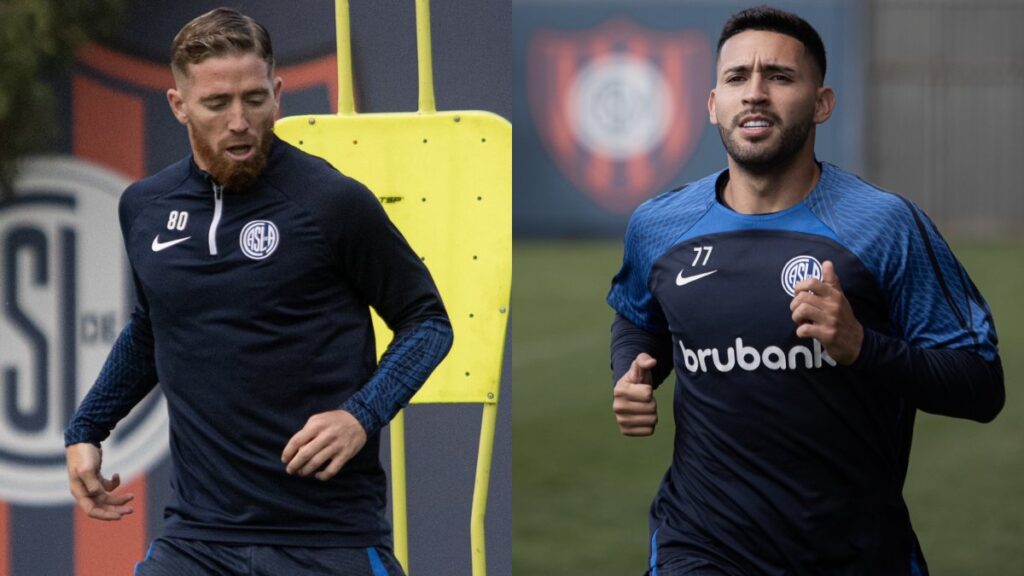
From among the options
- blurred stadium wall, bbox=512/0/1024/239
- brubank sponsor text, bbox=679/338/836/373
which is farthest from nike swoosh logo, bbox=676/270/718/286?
blurred stadium wall, bbox=512/0/1024/239

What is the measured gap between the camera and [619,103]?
26.1m

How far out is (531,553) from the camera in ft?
25.2

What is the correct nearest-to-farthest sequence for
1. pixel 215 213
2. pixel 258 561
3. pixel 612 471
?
pixel 258 561 → pixel 215 213 → pixel 612 471

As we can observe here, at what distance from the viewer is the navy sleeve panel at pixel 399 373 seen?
11.1 ft

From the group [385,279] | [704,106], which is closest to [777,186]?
[385,279]

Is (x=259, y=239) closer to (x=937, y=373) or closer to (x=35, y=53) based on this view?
(x=937, y=373)

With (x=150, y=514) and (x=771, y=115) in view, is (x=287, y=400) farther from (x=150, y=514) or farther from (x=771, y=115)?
(x=150, y=514)

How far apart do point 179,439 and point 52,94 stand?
2.09m

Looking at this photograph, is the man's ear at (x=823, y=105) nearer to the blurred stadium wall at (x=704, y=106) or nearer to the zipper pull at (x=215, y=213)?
the zipper pull at (x=215, y=213)

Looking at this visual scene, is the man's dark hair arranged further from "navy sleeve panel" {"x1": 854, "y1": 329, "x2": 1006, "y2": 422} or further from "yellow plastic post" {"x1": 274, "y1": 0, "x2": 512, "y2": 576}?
"yellow plastic post" {"x1": 274, "y1": 0, "x2": 512, "y2": 576}

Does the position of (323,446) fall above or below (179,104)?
below

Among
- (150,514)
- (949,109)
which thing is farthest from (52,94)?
(949,109)

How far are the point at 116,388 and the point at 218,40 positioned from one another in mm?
853

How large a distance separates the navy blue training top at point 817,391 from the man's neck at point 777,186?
27 millimetres
